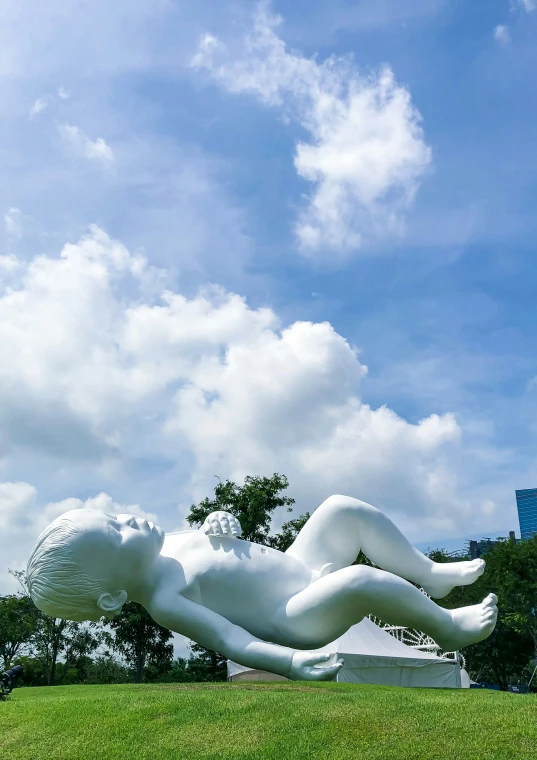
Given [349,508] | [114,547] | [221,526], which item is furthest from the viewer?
[349,508]

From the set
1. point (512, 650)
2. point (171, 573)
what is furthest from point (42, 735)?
point (512, 650)

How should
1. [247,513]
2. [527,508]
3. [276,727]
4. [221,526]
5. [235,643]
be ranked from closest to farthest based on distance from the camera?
1. [276,727]
2. [235,643]
3. [221,526]
4. [247,513]
5. [527,508]

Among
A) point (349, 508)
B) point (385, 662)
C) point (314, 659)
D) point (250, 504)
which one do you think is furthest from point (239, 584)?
point (250, 504)

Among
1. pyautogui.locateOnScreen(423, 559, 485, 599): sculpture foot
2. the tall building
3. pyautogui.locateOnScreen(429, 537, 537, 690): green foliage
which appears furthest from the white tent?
the tall building

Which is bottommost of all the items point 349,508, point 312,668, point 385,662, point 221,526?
point 312,668

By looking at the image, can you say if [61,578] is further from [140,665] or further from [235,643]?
[140,665]

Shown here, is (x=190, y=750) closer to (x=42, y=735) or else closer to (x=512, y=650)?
(x=42, y=735)

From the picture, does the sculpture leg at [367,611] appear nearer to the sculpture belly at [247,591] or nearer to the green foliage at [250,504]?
the sculpture belly at [247,591]

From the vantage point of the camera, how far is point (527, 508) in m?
96.6

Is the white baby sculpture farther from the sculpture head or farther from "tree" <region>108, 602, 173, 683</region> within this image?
"tree" <region>108, 602, 173, 683</region>

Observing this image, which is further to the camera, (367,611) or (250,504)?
(250,504)

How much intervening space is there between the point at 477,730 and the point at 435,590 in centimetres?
212

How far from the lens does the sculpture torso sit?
19.0 ft

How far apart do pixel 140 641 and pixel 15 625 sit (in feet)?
19.1
